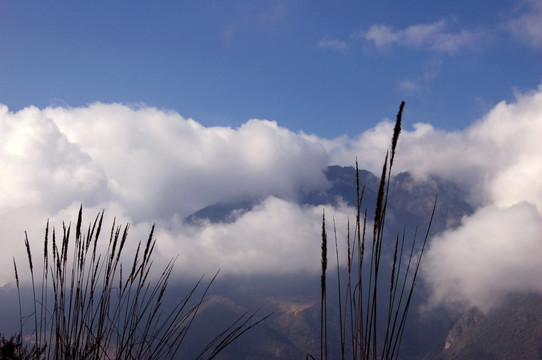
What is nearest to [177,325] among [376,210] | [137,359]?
[137,359]

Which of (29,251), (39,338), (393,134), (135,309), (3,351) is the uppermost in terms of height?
(393,134)

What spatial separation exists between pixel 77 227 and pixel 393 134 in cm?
213

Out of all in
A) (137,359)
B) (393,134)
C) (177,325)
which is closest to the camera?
(393,134)

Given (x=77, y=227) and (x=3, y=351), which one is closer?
(x=3, y=351)

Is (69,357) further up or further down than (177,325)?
further down

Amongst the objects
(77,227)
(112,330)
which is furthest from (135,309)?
(77,227)

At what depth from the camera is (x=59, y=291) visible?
3.18 meters

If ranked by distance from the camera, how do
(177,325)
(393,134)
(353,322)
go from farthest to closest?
(177,325)
(353,322)
(393,134)

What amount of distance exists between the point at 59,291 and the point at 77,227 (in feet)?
2.10

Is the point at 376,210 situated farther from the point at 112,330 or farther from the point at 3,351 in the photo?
the point at 112,330

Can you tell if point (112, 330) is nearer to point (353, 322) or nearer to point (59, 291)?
point (59, 291)

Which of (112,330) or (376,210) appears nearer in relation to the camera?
(376,210)

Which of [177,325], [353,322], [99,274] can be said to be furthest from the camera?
[99,274]

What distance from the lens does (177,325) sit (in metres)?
2.97
